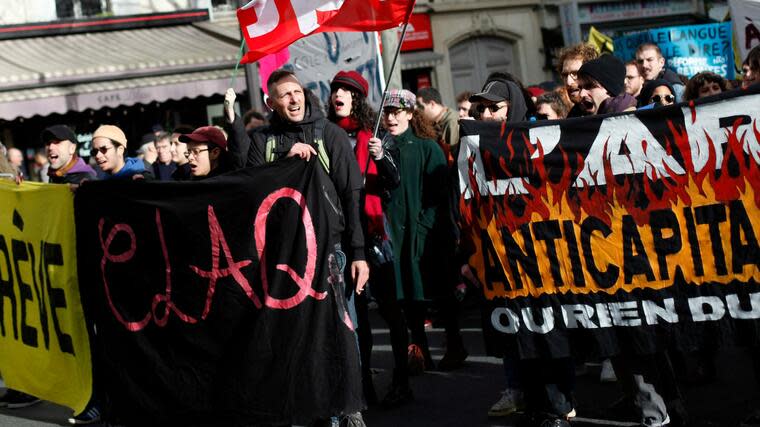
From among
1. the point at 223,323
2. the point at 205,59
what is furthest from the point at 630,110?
the point at 205,59

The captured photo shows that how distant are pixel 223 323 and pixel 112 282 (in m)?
0.84

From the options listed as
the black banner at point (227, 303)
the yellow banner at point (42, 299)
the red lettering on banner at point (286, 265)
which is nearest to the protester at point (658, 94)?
the black banner at point (227, 303)

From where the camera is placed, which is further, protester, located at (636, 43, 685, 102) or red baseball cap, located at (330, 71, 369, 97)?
protester, located at (636, 43, 685, 102)

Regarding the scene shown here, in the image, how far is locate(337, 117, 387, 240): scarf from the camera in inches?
261

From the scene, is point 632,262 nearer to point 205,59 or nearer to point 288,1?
point 288,1

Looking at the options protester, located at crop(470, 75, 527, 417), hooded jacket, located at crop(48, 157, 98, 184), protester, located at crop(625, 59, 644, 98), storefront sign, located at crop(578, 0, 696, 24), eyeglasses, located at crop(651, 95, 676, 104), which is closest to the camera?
protester, located at crop(470, 75, 527, 417)

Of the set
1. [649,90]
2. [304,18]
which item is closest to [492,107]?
[304,18]

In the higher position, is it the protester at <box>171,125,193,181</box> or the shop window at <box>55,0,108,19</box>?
the shop window at <box>55,0,108,19</box>

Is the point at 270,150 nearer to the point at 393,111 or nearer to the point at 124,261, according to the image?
the point at 124,261

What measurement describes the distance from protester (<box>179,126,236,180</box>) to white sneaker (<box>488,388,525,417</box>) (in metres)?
1.96

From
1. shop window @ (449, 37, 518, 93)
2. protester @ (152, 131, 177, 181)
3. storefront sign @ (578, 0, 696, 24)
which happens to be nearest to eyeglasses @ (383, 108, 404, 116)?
protester @ (152, 131, 177, 181)

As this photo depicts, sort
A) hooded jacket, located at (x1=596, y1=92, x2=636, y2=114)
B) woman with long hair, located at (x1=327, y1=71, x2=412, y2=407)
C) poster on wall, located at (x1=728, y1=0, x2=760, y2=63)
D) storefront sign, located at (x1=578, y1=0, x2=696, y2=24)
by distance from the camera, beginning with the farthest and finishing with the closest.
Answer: storefront sign, located at (x1=578, y1=0, x2=696, y2=24) < poster on wall, located at (x1=728, y1=0, x2=760, y2=63) < woman with long hair, located at (x1=327, y1=71, x2=412, y2=407) < hooded jacket, located at (x1=596, y1=92, x2=636, y2=114)

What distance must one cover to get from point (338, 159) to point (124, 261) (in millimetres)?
1312

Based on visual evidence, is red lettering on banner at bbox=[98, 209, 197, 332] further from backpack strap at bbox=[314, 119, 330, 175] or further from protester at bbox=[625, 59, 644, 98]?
protester at bbox=[625, 59, 644, 98]
